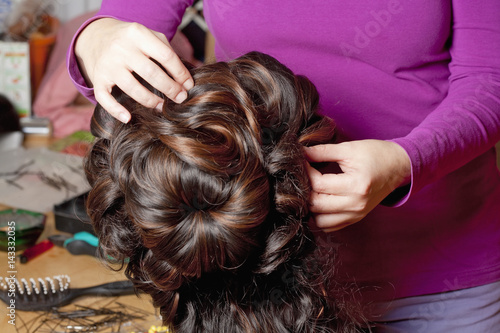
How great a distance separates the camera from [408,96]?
766 mm

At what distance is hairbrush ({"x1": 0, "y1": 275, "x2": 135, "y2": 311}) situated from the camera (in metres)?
0.87

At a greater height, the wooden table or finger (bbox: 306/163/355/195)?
finger (bbox: 306/163/355/195)

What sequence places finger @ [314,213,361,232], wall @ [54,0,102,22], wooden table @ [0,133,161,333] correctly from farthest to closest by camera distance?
wall @ [54,0,102,22], wooden table @ [0,133,161,333], finger @ [314,213,361,232]

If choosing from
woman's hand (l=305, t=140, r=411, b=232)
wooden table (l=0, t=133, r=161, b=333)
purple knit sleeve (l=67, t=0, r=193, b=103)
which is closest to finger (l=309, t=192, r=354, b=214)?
woman's hand (l=305, t=140, r=411, b=232)

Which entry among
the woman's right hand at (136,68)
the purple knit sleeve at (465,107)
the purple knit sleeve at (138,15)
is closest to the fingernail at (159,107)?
the woman's right hand at (136,68)

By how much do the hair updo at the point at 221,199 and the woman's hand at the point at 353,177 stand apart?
24 millimetres

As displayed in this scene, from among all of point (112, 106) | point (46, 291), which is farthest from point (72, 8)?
point (112, 106)

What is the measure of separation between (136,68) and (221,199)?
19cm

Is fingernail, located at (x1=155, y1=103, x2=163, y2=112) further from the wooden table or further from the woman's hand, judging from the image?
the wooden table

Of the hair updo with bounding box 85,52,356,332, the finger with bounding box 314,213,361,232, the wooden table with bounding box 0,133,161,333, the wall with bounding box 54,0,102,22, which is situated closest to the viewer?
the hair updo with bounding box 85,52,356,332

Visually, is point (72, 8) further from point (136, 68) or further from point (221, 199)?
point (221, 199)

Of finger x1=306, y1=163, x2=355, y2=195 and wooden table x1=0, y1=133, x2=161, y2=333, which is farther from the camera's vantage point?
wooden table x1=0, y1=133, x2=161, y2=333

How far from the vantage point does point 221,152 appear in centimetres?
51

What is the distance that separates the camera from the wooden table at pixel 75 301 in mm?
845
